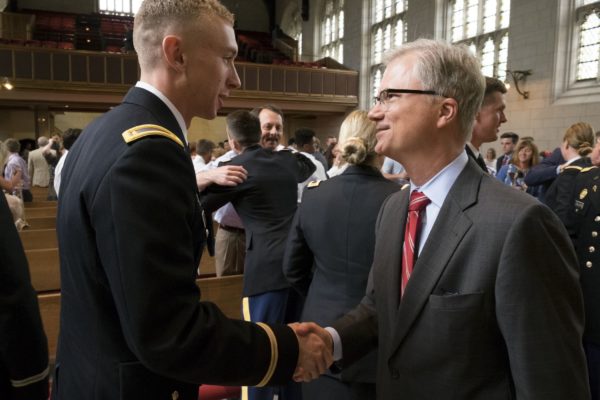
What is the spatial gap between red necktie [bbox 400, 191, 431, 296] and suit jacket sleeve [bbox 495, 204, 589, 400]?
1.01 ft

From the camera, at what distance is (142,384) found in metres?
1.24

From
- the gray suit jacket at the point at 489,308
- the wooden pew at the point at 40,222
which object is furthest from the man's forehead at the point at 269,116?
the wooden pew at the point at 40,222

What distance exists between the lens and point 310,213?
2.32 meters

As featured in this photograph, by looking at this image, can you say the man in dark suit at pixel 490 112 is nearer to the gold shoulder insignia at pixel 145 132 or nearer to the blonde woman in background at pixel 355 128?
the blonde woman in background at pixel 355 128

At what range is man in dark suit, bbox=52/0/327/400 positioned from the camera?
111cm

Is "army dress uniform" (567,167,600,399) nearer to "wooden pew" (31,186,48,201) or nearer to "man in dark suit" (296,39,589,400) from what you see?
"man in dark suit" (296,39,589,400)

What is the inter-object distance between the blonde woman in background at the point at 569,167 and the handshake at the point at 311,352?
252 centimetres

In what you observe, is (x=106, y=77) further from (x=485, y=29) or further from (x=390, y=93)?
Answer: (x=390, y=93)

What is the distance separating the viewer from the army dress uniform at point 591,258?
9.63 ft

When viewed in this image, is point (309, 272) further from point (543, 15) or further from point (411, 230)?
point (543, 15)

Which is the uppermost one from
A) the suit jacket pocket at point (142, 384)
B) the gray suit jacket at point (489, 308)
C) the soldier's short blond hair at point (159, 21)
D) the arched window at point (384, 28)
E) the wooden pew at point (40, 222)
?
the arched window at point (384, 28)

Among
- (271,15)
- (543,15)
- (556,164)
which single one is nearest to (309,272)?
(556,164)

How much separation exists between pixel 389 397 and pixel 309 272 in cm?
120

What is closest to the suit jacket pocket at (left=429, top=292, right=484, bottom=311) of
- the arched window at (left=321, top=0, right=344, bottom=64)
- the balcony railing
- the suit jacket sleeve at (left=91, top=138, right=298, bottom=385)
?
the suit jacket sleeve at (left=91, top=138, right=298, bottom=385)
